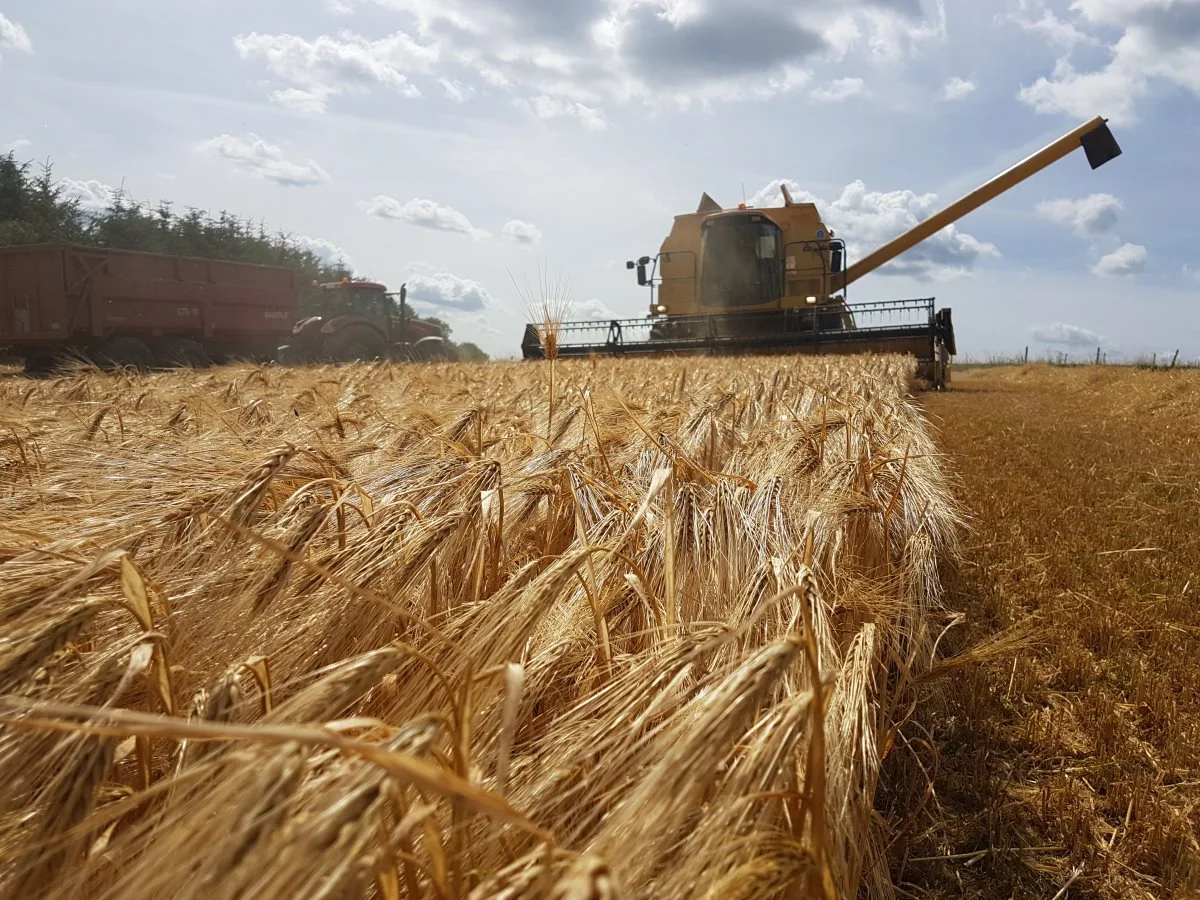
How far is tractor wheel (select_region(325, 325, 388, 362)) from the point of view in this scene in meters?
15.4

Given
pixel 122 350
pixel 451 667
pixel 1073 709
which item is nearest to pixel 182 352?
pixel 122 350

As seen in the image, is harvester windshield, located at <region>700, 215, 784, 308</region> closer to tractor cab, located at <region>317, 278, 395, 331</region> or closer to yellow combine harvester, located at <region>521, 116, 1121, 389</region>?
yellow combine harvester, located at <region>521, 116, 1121, 389</region>

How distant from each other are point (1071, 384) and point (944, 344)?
3354mm

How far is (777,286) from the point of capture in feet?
44.8

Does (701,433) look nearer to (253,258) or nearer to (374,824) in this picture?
(374,824)

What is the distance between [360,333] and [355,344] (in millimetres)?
262

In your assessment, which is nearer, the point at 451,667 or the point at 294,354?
the point at 451,667

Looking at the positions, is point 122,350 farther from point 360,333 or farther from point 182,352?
point 360,333

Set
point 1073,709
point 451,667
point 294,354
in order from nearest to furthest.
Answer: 1. point 451,667
2. point 1073,709
3. point 294,354

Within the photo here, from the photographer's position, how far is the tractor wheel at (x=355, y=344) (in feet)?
50.6

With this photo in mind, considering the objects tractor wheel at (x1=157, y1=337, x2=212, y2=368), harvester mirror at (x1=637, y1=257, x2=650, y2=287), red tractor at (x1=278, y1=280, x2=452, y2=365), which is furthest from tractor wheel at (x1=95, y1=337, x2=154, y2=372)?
harvester mirror at (x1=637, y1=257, x2=650, y2=287)

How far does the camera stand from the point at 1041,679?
1.92 metres

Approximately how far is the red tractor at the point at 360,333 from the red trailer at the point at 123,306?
1.00m

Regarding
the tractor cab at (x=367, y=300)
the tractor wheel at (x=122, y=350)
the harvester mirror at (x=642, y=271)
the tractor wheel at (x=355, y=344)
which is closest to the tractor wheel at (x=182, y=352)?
the tractor wheel at (x=122, y=350)
